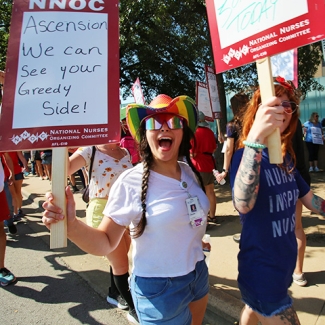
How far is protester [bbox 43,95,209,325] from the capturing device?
1.57 metres

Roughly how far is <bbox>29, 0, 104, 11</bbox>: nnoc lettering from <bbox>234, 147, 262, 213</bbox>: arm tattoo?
1.09m

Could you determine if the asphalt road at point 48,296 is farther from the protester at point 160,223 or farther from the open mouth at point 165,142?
the open mouth at point 165,142

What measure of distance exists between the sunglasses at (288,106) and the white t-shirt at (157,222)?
2.37ft

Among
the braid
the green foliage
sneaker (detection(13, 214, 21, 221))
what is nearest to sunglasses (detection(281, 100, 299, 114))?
the braid

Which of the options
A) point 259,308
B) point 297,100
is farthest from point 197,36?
point 259,308

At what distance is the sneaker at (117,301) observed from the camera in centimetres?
293

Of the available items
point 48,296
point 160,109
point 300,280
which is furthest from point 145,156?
point 48,296

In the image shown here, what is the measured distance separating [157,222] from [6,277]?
2.79 m

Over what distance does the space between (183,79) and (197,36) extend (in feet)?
12.9

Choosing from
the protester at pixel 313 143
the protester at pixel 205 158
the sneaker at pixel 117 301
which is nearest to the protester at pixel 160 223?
the sneaker at pixel 117 301

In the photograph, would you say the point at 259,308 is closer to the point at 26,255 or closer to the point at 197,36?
the point at 26,255

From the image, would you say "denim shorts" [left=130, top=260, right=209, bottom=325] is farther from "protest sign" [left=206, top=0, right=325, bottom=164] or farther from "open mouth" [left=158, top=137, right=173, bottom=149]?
"protest sign" [left=206, top=0, right=325, bottom=164]

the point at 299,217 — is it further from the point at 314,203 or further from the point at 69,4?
the point at 69,4

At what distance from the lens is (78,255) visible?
4367mm
